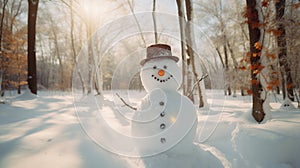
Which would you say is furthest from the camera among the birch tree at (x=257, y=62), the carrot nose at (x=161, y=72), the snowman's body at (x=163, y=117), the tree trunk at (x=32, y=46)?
the tree trunk at (x=32, y=46)

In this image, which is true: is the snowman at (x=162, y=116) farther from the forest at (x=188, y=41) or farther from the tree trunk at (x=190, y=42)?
the tree trunk at (x=190, y=42)

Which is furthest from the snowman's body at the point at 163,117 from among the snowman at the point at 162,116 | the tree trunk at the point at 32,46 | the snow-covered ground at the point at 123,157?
the tree trunk at the point at 32,46

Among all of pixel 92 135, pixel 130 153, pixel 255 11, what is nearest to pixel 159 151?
pixel 130 153

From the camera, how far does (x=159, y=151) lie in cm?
183

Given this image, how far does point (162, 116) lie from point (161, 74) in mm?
518

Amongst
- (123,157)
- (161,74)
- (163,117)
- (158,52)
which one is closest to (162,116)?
(163,117)

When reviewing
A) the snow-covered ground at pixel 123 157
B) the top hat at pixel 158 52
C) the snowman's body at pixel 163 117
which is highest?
the top hat at pixel 158 52

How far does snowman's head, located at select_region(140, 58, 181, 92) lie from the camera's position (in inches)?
79.1

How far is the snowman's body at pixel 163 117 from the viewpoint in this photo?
5.97 ft

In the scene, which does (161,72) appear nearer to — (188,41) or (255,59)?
(255,59)

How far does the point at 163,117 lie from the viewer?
1837 millimetres

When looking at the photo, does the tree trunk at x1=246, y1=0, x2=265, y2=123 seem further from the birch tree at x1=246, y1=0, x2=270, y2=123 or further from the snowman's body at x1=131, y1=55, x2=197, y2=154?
the snowman's body at x1=131, y1=55, x2=197, y2=154

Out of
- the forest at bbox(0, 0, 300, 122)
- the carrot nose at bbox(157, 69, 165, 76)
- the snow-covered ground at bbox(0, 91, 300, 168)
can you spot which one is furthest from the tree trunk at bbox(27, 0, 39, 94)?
the carrot nose at bbox(157, 69, 165, 76)

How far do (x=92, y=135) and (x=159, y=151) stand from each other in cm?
101
